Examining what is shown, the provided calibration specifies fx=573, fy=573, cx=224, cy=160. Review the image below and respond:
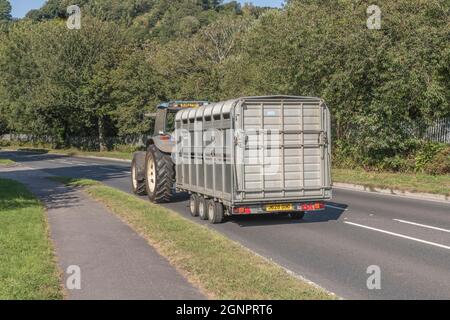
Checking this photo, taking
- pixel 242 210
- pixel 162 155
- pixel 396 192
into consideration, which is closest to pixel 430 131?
pixel 396 192

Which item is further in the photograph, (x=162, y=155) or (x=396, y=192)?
(x=396, y=192)

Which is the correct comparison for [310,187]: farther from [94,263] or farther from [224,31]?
[224,31]

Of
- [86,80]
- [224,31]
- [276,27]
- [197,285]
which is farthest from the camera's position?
[224,31]

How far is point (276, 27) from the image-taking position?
30.1m

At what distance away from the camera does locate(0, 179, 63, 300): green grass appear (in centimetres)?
669

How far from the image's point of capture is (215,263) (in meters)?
8.02

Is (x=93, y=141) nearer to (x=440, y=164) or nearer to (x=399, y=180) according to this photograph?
(x=440, y=164)

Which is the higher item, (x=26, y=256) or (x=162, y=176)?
(x=162, y=176)

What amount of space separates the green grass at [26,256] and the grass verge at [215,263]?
5.67ft

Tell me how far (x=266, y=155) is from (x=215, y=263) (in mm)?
4108

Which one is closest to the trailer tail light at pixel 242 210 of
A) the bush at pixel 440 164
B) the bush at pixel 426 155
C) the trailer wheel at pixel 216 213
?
the trailer wheel at pixel 216 213

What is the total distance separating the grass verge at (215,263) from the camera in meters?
6.62
